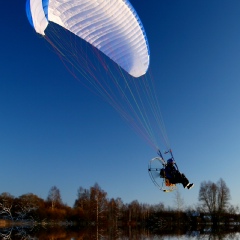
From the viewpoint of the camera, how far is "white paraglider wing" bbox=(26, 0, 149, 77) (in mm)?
13320

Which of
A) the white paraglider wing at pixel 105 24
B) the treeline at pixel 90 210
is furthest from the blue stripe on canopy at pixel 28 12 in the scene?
the treeline at pixel 90 210

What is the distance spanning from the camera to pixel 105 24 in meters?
14.6

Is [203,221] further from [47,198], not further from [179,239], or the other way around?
[179,239]

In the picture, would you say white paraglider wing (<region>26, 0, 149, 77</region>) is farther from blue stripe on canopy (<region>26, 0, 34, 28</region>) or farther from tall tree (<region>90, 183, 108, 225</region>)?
tall tree (<region>90, 183, 108, 225</region>)

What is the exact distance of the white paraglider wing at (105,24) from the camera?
43.7ft

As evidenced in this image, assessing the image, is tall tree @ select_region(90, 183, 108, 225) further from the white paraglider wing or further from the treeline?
the white paraglider wing

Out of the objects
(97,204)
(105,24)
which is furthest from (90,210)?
(105,24)

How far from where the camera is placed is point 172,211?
7894cm

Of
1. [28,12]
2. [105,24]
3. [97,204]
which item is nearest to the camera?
[28,12]

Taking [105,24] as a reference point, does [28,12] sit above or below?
below

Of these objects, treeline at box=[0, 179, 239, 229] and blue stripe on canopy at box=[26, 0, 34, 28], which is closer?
blue stripe on canopy at box=[26, 0, 34, 28]

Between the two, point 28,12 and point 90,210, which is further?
point 90,210

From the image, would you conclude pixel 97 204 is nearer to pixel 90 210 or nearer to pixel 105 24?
pixel 90 210

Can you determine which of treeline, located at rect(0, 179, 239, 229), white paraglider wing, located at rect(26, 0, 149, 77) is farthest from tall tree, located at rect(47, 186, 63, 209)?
white paraglider wing, located at rect(26, 0, 149, 77)
